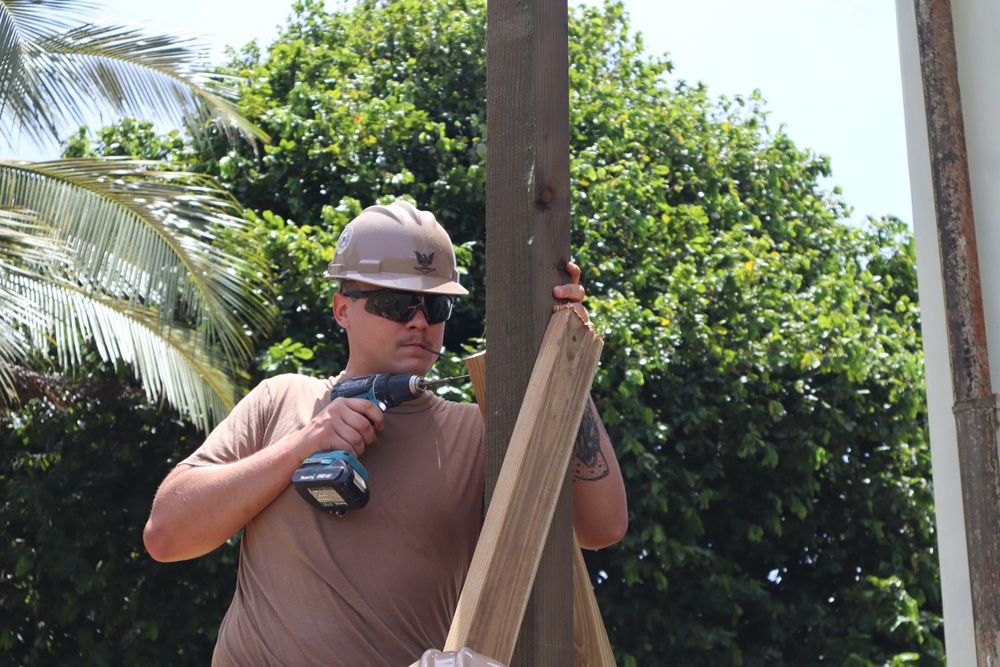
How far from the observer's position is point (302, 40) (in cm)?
1068

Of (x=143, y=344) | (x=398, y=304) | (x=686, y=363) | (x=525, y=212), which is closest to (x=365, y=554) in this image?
(x=398, y=304)

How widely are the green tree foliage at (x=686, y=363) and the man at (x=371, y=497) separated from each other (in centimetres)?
452

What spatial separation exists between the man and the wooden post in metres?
0.09

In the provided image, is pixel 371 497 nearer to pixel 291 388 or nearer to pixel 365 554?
pixel 365 554

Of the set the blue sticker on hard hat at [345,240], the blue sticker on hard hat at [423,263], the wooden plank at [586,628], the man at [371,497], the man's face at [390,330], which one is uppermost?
the blue sticker on hard hat at [345,240]

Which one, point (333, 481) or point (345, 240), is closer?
point (333, 481)

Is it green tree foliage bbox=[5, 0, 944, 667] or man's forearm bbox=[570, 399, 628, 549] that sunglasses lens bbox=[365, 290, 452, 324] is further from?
green tree foliage bbox=[5, 0, 944, 667]

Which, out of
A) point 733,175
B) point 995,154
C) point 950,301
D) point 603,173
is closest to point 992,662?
point 950,301

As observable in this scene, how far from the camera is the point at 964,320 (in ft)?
11.2

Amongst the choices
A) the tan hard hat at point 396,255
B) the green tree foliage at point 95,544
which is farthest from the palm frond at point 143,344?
the tan hard hat at point 396,255

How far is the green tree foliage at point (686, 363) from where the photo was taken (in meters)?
8.02

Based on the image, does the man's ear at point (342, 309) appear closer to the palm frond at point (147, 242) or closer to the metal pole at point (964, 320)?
the metal pole at point (964, 320)

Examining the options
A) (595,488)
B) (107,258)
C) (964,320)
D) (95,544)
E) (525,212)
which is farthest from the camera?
(95,544)

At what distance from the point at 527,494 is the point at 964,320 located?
6.31 ft
